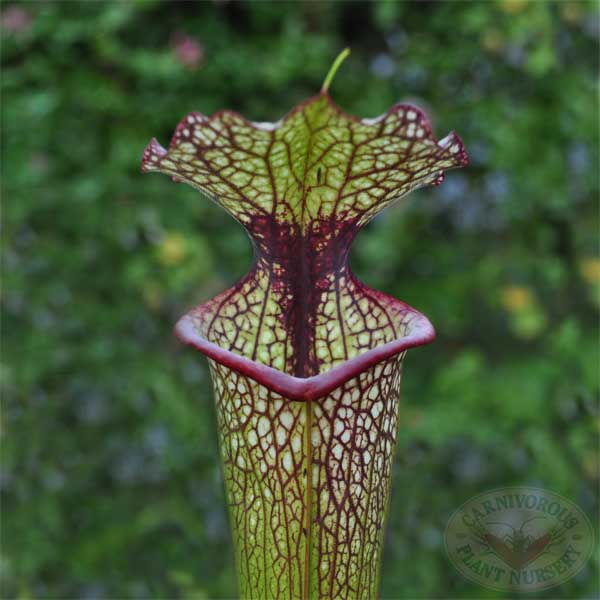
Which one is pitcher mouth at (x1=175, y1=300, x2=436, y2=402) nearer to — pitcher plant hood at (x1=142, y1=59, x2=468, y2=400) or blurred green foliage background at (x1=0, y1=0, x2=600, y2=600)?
pitcher plant hood at (x1=142, y1=59, x2=468, y2=400)

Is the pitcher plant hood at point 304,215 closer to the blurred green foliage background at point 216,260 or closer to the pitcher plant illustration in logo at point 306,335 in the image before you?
the pitcher plant illustration in logo at point 306,335

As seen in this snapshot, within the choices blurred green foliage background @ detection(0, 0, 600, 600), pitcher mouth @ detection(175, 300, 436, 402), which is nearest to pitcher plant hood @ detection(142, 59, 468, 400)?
pitcher mouth @ detection(175, 300, 436, 402)

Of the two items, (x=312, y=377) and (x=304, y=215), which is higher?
(x=304, y=215)

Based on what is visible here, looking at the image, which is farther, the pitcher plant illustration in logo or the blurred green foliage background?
the blurred green foliage background

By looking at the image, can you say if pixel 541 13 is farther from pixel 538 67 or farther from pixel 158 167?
pixel 158 167

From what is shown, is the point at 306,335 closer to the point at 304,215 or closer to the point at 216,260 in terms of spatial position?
the point at 304,215

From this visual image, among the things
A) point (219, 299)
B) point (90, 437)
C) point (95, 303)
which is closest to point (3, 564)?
point (90, 437)

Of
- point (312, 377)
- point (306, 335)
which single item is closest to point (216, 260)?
point (306, 335)
